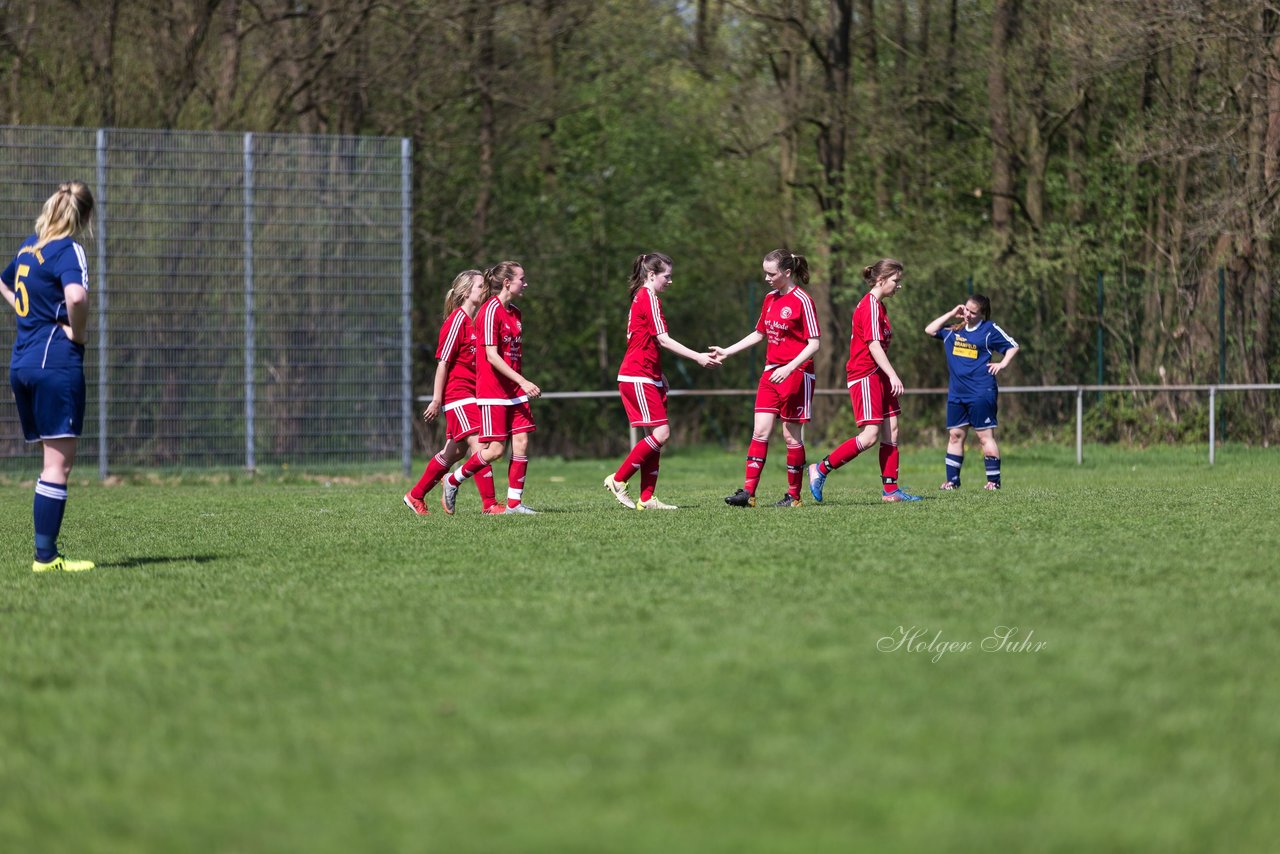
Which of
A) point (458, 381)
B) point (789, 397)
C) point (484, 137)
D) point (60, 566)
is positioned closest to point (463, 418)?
point (458, 381)

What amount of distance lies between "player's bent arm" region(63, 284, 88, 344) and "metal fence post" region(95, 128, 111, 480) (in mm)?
9722

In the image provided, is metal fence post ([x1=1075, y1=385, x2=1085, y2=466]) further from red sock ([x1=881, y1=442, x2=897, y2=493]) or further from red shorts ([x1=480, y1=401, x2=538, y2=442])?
red shorts ([x1=480, y1=401, x2=538, y2=442])

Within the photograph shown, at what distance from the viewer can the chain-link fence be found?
667 inches

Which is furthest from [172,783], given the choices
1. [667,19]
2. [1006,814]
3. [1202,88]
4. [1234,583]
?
[667,19]

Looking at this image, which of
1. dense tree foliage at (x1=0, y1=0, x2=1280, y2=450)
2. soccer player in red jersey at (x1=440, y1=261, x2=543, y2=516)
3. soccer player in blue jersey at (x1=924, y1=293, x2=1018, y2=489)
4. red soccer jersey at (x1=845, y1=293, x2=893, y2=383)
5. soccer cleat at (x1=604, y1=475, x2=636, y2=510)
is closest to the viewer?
soccer player in red jersey at (x1=440, y1=261, x2=543, y2=516)

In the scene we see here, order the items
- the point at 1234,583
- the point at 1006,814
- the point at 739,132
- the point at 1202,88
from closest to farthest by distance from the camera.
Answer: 1. the point at 1006,814
2. the point at 1234,583
3. the point at 1202,88
4. the point at 739,132

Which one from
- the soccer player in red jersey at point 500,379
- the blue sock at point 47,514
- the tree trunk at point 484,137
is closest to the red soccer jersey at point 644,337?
the soccer player in red jersey at point 500,379

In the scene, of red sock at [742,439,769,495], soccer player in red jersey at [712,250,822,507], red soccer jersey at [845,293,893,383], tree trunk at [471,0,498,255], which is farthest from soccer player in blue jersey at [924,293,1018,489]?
tree trunk at [471,0,498,255]

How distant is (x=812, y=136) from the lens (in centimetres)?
2714

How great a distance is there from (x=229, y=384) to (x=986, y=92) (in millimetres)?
12686

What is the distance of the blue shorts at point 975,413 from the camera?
14.2m

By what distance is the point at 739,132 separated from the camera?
28.0 m

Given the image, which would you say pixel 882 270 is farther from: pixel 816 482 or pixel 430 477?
pixel 430 477

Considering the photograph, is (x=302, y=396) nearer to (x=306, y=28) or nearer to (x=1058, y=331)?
(x=306, y=28)
